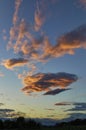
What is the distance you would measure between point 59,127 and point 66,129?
5057 mm

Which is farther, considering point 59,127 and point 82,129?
point 59,127

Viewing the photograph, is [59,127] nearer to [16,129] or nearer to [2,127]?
[16,129]

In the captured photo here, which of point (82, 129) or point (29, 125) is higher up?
point (29, 125)

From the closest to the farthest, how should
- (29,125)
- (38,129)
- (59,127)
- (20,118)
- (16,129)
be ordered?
(59,127) → (38,129) → (16,129) → (29,125) → (20,118)

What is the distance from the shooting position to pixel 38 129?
280 ft

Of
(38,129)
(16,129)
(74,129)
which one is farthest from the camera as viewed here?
(16,129)

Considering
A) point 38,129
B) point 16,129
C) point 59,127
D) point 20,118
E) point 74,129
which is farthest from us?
point 20,118

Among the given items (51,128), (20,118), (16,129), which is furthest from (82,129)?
(20,118)

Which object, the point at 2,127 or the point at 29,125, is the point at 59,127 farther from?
the point at 2,127

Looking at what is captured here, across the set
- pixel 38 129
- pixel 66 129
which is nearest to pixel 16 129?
pixel 38 129

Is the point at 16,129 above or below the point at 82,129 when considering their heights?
above

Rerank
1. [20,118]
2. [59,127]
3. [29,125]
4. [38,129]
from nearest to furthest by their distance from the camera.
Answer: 1. [59,127]
2. [38,129]
3. [29,125]
4. [20,118]

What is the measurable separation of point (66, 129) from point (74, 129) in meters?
2.83

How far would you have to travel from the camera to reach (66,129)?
66688mm
